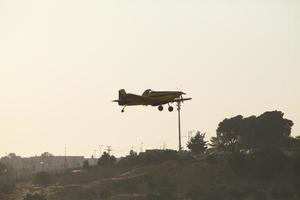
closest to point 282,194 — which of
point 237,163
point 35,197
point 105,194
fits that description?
point 237,163

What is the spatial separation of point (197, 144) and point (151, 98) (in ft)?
428

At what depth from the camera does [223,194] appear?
385ft

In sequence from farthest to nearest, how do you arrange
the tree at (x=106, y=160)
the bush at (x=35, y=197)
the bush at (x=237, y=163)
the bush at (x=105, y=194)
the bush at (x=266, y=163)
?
1. the tree at (x=106, y=160)
2. the bush at (x=237, y=163)
3. the bush at (x=266, y=163)
4. the bush at (x=105, y=194)
5. the bush at (x=35, y=197)

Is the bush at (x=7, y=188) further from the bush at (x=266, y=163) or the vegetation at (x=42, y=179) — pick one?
the bush at (x=266, y=163)

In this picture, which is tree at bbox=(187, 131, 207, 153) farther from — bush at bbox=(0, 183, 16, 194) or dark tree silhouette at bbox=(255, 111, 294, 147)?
bush at bbox=(0, 183, 16, 194)

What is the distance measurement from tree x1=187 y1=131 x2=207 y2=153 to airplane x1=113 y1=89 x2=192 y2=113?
424ft

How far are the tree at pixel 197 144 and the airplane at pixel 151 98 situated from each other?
129340 millimetres

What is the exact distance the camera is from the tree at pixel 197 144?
16638 centimetres

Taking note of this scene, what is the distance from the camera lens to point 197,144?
166750 millimetres

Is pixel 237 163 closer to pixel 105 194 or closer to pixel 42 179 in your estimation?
pixel 105 194

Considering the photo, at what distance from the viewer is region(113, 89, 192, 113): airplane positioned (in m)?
37.2

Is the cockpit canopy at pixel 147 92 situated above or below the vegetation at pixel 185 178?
above

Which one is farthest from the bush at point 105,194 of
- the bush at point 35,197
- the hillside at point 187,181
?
the bush at point 35,197

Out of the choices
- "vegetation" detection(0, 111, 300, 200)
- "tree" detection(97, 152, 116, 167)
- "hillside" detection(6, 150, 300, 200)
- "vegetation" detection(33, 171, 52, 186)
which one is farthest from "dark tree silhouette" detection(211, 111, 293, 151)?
"vegetation" detection(33, 171, 52, 186)
